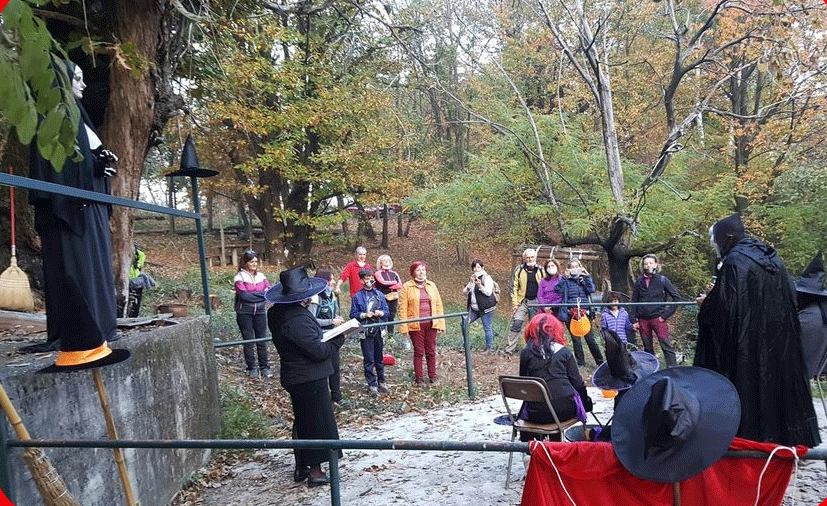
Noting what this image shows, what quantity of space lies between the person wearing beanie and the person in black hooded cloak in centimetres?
358

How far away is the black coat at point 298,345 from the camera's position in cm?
497

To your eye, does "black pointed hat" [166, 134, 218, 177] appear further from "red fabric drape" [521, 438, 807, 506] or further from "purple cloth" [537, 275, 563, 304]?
"purple cloth" [537, 275, 563, 304]

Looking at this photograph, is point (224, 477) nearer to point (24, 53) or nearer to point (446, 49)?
point (24, 53)

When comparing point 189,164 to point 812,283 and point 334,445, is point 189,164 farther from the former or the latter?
point 812,283

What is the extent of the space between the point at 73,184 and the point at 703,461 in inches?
128

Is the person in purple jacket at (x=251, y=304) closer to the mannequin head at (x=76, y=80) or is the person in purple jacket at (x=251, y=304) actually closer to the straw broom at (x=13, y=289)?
the straw broom at (x=13, y=289)

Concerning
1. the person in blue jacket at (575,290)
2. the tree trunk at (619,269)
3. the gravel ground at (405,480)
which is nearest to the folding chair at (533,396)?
the gravel ground at (405,480)

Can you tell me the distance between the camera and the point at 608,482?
2535 mm

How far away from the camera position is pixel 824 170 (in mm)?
14570

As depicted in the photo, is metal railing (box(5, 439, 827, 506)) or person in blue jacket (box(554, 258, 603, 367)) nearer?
metal railing (box(5, 439, 827, 506))

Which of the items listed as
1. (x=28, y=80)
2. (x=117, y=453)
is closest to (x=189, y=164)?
(x=117, y=453)

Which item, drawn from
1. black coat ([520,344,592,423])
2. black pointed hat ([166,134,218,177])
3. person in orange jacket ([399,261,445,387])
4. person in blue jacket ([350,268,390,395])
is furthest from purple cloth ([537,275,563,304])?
black pointed hat ([166,134,218,177])

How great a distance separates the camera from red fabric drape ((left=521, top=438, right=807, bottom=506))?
7.99 ft

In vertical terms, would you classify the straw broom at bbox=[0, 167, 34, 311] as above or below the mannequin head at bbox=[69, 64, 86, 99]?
below
